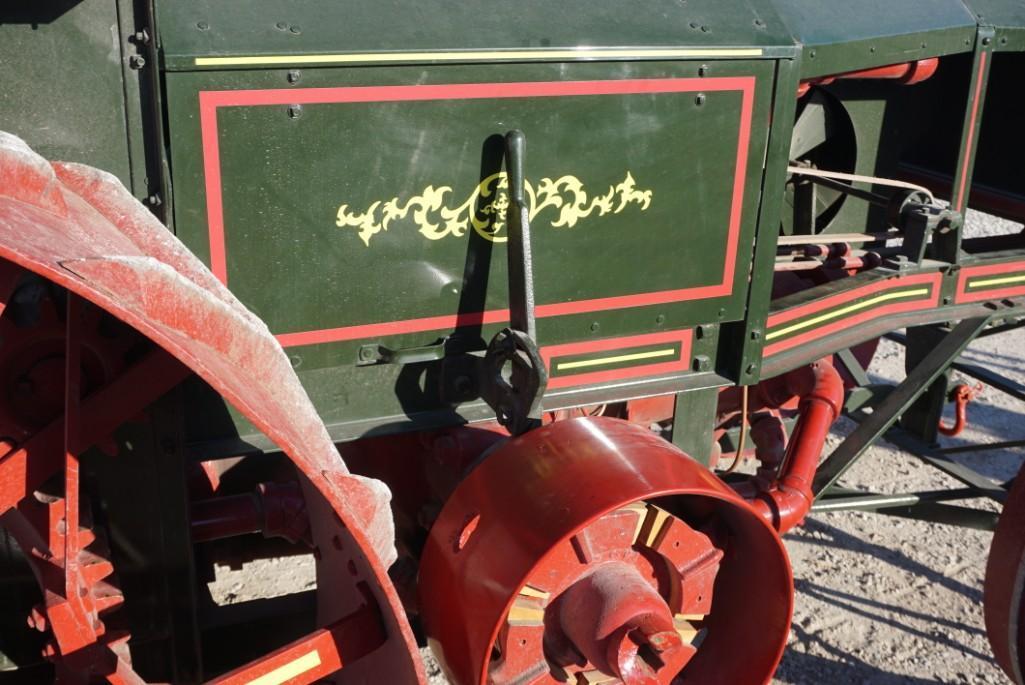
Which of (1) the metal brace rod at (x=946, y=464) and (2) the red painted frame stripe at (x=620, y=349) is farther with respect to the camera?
(1) the metal brace rod at (x=946, y=464)

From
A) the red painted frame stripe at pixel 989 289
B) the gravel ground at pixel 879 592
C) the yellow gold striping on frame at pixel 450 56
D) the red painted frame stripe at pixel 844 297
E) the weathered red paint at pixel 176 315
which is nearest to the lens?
the weathered red paint at pixel 176 315

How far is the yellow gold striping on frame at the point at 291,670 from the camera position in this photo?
185cm

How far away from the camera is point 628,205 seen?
90.8 inches

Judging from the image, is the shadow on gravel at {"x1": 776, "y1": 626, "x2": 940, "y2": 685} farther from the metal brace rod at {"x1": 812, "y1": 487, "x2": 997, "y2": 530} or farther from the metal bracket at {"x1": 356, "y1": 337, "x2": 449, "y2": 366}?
the metal bracket at {"x1": 356, "y1": 337, "x2": 449, "y2": 366}

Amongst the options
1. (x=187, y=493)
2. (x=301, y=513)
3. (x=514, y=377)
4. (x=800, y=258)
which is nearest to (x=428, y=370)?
(x=514, y=377)

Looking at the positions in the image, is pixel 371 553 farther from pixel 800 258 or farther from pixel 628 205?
pixel 800 258

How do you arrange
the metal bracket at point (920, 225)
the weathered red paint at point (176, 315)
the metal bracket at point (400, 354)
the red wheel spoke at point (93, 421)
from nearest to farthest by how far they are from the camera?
the weathered red paint at point (176, 315) → the red wheel spoke at point (93, 421) → the metal bracket at point (400, 354) → the metal bracket at point (920, 225)

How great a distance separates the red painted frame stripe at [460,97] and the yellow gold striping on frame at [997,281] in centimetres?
97

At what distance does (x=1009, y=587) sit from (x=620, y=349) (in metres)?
1.34

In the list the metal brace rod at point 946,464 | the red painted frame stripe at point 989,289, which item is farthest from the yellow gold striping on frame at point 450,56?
the metal brace rod at point 946,464

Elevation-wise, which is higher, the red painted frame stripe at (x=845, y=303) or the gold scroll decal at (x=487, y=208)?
the gold scroll decal at (x=487, y=208)

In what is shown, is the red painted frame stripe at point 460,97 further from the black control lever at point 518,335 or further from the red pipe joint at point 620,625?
the red pipe joint at point 620,625

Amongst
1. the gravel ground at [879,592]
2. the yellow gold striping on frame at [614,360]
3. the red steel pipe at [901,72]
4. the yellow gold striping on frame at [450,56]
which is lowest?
the gravel ground at [879,592]

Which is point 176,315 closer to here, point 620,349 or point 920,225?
point 620,349
